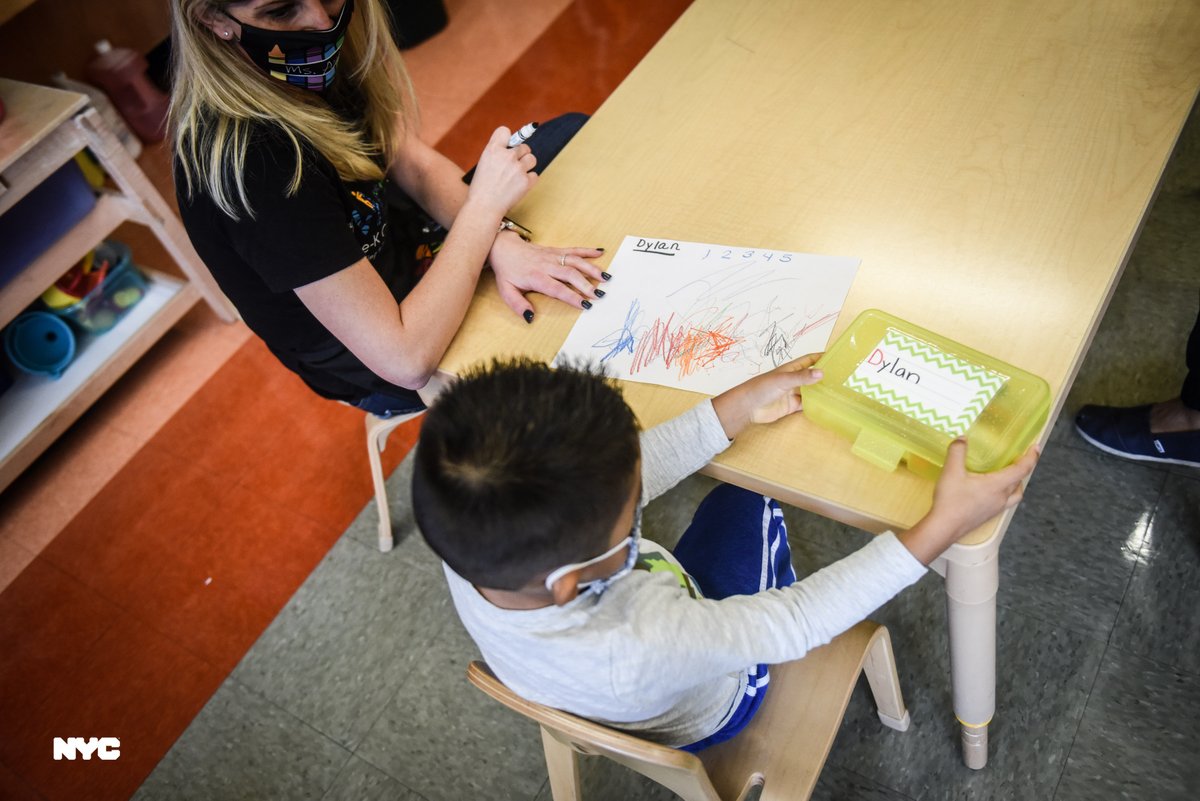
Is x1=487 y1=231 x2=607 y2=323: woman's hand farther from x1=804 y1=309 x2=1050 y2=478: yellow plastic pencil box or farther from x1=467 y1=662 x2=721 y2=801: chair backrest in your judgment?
x1=467 y1=662 x2=721 y2=801: chair backrest

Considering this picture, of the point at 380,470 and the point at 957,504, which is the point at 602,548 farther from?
the point at 380,470

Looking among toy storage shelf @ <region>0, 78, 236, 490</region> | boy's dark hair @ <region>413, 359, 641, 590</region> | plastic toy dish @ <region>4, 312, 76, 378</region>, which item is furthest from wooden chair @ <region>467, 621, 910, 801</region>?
plastic toy dish @ <region>4, 312, 76, 378</region>

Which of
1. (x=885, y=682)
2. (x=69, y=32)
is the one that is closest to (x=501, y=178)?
(x=885, y=682)

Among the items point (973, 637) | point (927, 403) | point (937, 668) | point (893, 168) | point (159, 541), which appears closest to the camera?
point (927, 403)

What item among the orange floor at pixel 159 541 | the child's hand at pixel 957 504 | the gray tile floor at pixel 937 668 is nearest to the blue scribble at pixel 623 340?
the child's hand at pixel 957 504

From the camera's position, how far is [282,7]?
1049mm

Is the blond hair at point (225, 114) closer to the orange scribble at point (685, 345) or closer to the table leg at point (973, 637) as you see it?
the orange scribble at point (685, 345)

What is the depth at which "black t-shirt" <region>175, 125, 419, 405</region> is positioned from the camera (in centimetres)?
103

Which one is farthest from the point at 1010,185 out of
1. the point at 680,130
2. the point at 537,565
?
the point at 537,565

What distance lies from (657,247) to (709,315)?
14 centimetres

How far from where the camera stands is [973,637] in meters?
0.99

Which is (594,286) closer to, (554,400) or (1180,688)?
(554,400)

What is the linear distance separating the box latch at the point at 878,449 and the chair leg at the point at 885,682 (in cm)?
31

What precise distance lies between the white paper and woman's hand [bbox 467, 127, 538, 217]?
201mm
